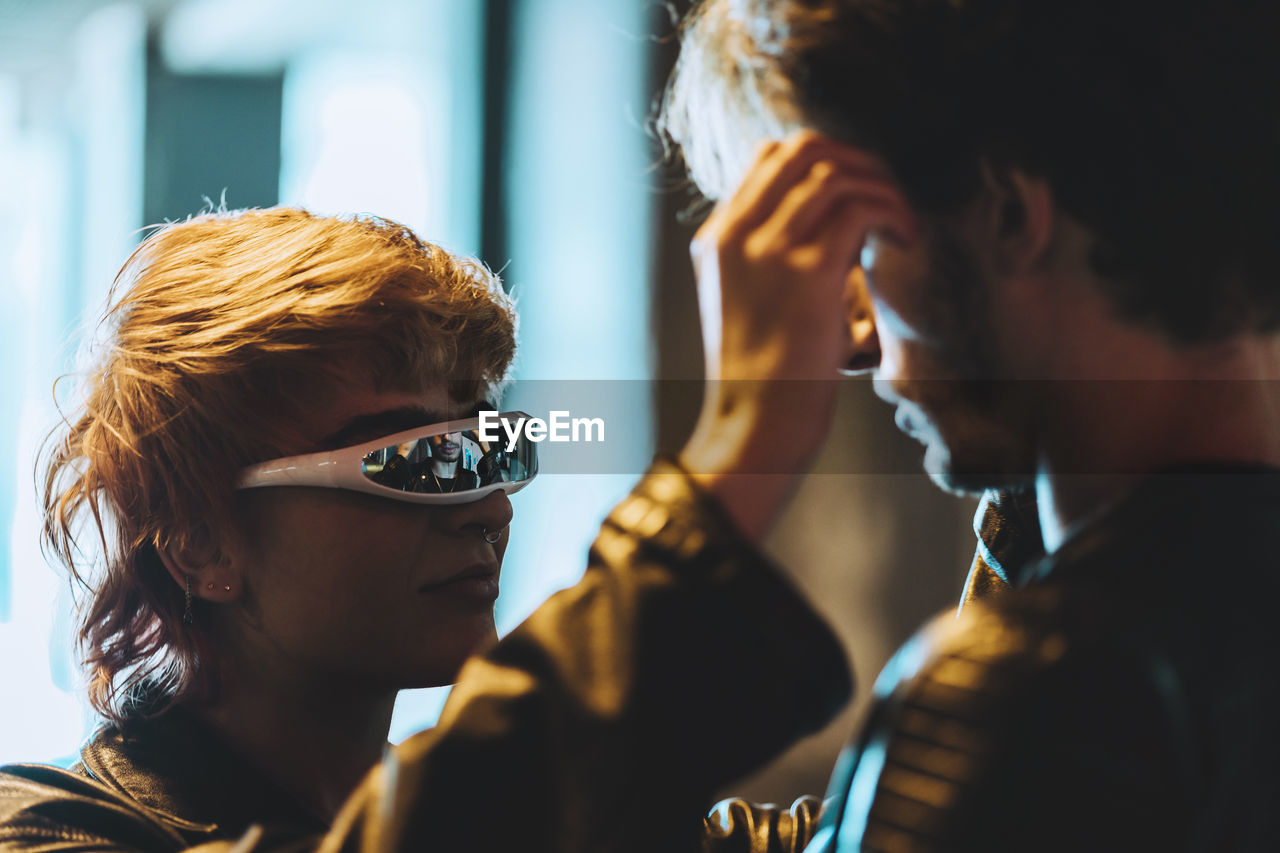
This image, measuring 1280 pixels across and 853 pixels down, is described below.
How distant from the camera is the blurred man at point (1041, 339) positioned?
0.56m

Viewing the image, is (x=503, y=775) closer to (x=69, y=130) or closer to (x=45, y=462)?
(x=45, y=462)

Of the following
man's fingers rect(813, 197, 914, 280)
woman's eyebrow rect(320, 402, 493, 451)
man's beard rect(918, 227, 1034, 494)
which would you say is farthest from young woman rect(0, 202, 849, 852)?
man's fingers rect(813, 197, 914, 280)

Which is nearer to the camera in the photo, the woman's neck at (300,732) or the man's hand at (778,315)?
the man's hand at (778,315)

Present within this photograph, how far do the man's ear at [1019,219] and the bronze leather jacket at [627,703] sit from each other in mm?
261

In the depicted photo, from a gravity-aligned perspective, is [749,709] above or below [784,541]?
above

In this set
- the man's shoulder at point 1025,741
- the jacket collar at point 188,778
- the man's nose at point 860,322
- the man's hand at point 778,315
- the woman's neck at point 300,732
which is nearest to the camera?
the man's shoulder at point 1025,741

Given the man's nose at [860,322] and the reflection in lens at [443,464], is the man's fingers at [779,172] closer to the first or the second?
the man's nose at [860,322]

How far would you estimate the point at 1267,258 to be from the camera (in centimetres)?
69

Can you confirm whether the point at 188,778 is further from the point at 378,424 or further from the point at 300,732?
the point at 378,424

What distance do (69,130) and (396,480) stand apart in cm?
203

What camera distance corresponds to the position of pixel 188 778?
1218mm

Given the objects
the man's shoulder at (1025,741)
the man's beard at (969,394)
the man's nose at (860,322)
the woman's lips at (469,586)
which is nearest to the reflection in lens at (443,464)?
the woman's lips at (469,586)

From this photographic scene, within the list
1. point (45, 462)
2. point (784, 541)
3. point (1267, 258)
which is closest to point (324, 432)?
point (45, 462)

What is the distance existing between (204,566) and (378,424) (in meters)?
0.28
